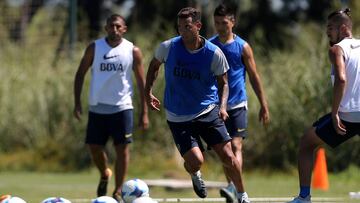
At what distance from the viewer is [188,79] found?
10672 millimetres

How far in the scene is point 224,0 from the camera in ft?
102

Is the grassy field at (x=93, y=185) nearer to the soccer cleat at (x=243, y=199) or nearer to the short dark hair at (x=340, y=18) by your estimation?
the soccer cleat at (x=243, y=199)

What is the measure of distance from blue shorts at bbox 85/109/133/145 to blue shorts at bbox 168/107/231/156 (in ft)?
7.13

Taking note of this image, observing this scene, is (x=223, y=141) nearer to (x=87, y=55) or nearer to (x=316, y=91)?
(x=87, y=55)

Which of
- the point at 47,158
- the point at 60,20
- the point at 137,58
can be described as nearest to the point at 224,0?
the point at 60,20

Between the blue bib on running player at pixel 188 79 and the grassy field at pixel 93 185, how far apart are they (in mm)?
2867

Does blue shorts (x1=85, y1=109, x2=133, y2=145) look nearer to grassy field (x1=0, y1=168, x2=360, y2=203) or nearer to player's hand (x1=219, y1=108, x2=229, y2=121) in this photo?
grassy field (x1=0, y1=168, x2=360, y2=203)

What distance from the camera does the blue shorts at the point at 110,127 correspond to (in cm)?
1298

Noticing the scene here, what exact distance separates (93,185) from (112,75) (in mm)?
5037

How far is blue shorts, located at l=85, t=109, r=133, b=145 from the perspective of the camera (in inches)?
511

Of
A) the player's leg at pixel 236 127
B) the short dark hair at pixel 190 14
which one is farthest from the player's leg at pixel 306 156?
the short dark hair at pixel 190 14

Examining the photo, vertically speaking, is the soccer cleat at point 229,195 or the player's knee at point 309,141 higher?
the player's knee at point 309,141

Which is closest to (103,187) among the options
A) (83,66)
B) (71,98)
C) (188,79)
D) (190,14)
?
(83,66)

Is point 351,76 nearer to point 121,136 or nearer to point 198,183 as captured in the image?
point 198,183
